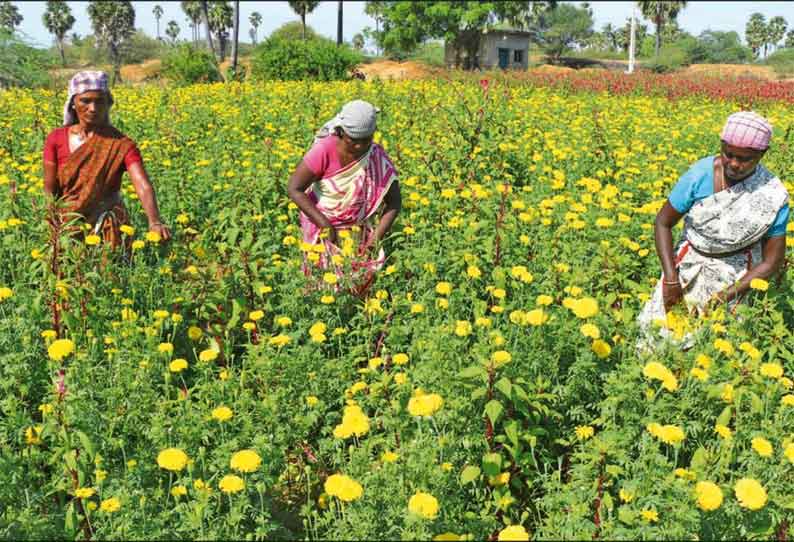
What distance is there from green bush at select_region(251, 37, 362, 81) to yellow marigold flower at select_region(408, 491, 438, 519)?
18.2m

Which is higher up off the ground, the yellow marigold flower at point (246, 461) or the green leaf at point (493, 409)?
the green leaf at point (493, 409)

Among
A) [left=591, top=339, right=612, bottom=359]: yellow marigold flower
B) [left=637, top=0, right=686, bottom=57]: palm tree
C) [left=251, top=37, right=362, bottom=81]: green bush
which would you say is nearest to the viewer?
[left=591, top=339, right=612, bottom=359]: yellow marigold flower

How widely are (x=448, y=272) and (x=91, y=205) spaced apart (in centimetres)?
195

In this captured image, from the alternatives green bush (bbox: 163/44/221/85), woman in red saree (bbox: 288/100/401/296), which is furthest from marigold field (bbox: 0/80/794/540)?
green bush (bbox: 163/44/221/85)

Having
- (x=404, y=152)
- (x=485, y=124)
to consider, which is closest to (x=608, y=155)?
(x=485, y=124)

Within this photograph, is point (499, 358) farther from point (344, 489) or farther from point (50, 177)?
point (50, 177)

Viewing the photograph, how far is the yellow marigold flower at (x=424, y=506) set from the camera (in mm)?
1870

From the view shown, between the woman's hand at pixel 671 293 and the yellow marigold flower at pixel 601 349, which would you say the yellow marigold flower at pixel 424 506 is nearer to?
the yellow marigold flower at pixel 601 349

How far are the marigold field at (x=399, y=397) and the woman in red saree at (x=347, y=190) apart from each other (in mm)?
225

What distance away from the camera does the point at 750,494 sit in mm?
2035

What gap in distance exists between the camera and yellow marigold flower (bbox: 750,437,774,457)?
221 cm

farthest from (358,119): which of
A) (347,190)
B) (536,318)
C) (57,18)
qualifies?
(57,18)

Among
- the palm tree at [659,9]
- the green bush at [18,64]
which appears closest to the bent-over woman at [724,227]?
the green bush at [18,64]

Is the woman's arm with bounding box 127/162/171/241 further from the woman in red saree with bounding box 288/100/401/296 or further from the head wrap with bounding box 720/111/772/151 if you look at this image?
the head wrap with bounding box 720/111/772/151
